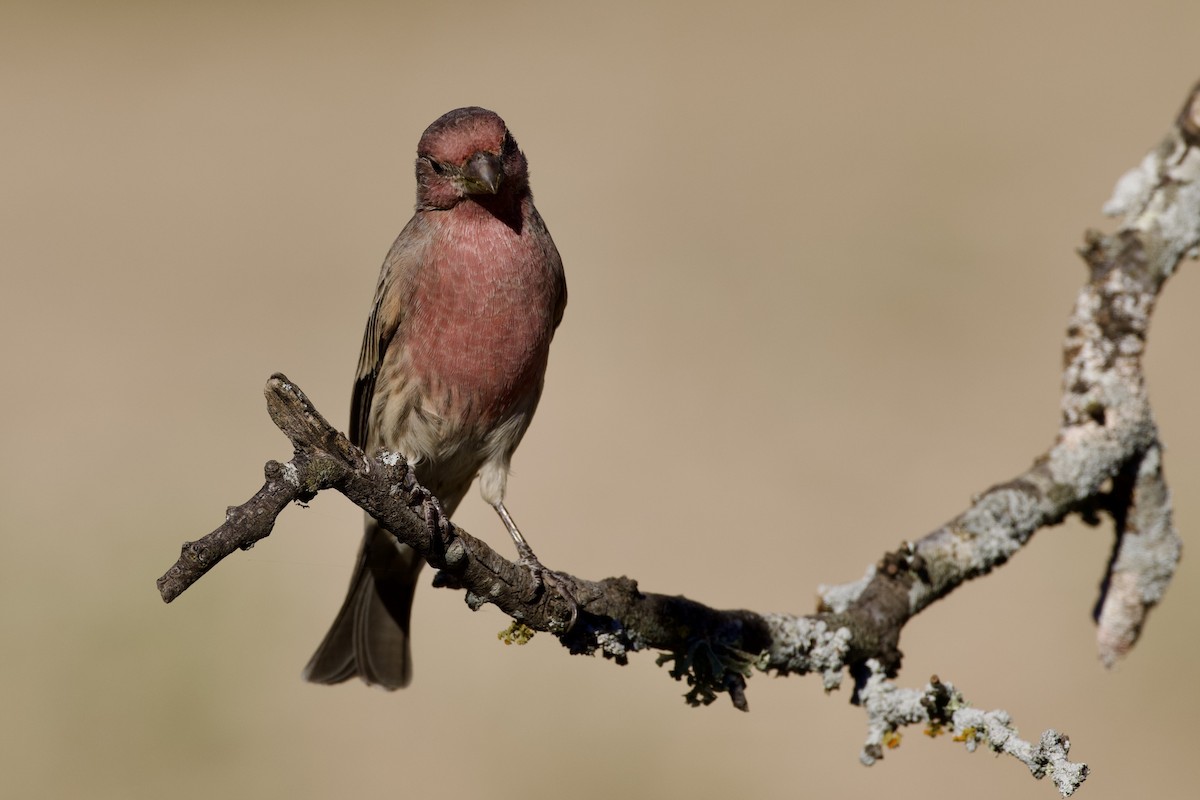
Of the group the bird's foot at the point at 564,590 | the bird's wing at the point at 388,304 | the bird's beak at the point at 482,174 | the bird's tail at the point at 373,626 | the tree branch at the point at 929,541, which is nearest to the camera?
the tree branch at the point at 929,541

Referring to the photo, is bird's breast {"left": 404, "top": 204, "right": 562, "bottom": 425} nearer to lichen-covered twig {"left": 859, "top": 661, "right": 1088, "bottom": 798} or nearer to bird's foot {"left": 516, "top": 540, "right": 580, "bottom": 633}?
bird's foot {"left": 516, "top": 540, "right": 580, "bottom": 633}

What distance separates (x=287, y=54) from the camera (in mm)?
14172

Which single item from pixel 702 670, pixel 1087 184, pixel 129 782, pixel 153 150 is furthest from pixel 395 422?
pixel 153 150

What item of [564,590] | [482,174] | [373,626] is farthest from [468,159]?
[373,626]

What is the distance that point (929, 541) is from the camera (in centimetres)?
459

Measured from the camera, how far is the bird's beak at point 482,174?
4.70m

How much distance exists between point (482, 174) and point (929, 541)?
6.55 ft

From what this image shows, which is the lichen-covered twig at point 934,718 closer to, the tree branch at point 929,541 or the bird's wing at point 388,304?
the tree branch at point 929,541

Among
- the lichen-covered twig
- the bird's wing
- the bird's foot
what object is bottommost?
the bird's foot

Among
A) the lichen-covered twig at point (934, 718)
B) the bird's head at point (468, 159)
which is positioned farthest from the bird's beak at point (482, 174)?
the lichen-covered twig at point (934, 718)

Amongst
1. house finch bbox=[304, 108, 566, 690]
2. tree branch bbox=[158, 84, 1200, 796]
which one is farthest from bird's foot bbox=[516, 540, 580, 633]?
house finch bbox=[304, 108, 566, 690]

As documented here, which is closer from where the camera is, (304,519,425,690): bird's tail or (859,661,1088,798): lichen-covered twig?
(859,661,1088,798): lichen-covered twig

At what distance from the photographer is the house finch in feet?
15.7

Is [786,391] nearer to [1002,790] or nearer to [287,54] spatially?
[1002,790]
